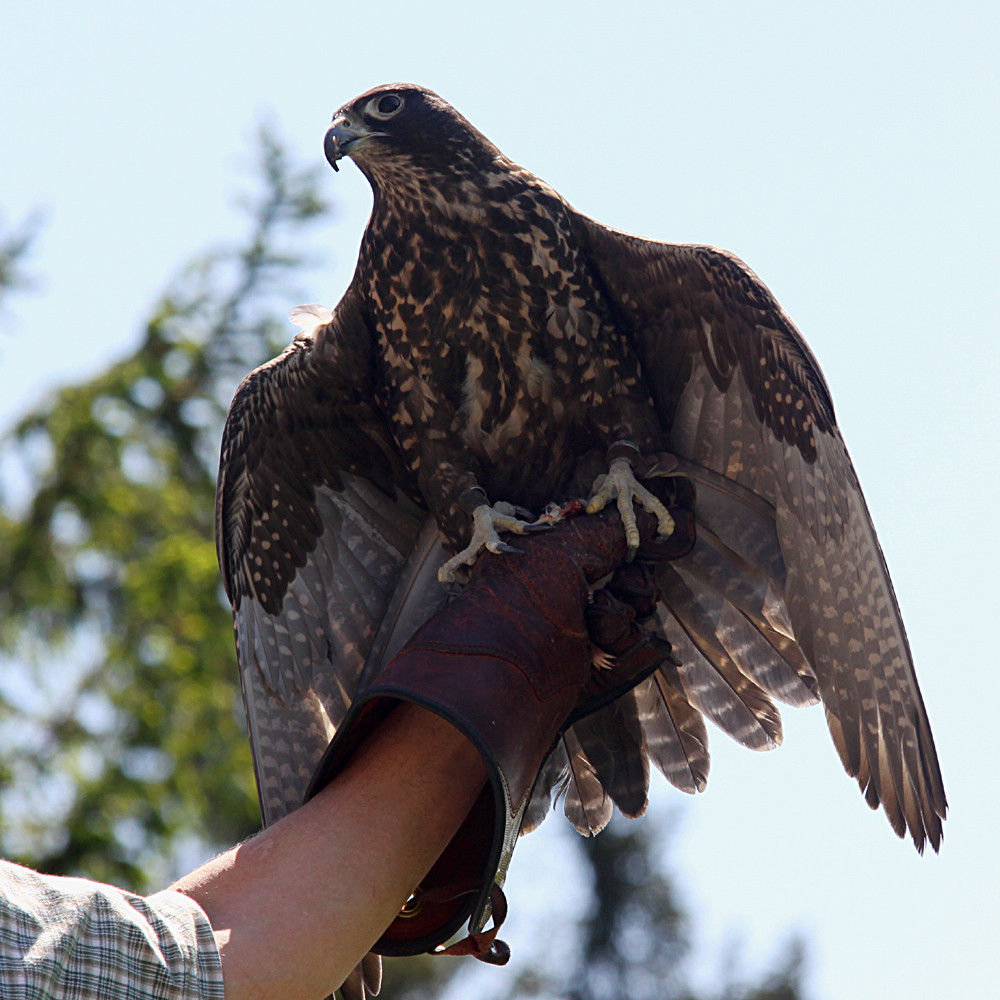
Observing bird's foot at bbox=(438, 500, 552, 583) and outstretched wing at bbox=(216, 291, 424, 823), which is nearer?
bird's foot at bbox=(438, 500, 552, 583)

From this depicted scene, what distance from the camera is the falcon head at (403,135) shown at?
3.71 m

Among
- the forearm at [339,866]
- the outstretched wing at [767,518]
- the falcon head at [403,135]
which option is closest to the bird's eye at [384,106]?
the falcon head at [403,135]

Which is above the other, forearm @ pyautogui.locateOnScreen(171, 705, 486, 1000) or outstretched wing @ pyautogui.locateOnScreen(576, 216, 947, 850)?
outstretched wing @ pyautogui.locateOnScreen(576, 216, 947, 850)

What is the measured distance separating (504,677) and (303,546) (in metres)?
1.40

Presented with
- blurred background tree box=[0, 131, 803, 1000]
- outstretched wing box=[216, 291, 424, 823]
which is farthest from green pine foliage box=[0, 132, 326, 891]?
outstretched wing box=[216, 291, 424, 823]

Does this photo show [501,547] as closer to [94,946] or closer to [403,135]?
[403,135]

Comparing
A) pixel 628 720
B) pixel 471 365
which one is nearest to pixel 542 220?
pixel 471 365

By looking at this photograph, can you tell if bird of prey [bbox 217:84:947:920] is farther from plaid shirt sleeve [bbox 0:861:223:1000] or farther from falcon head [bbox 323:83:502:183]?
plaid shirt sleeve [bbox 0:861:223:1000]

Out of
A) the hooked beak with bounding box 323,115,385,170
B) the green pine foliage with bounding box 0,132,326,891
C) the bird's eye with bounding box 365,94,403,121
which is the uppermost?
the bird's eye with bounding box 365,94,403,121

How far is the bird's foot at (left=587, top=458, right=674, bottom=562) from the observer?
342cm

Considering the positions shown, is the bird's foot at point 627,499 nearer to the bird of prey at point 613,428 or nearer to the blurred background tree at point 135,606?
the bird of prey at point 613,428

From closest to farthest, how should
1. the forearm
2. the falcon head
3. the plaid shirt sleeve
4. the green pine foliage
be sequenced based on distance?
the plaid shirt sleeve < the forearm < the falcon head < the green pine foliage

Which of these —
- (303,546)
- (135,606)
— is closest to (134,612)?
(135,606)

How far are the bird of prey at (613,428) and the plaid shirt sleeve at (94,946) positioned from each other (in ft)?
5.27
